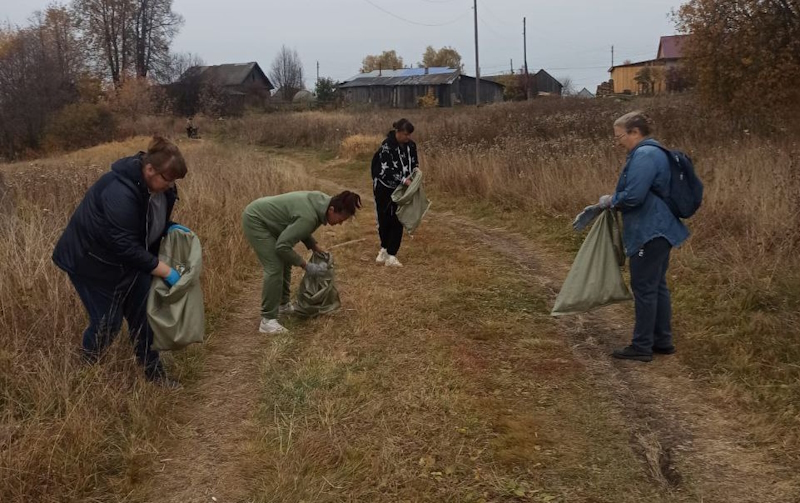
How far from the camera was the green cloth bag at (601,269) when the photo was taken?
4.27 meters

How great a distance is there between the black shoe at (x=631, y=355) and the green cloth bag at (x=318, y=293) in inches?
92.4

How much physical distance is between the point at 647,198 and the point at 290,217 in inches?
103

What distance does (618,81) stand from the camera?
57406 mm

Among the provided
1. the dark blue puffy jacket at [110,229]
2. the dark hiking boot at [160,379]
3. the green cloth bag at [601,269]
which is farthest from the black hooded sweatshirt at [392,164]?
the dark blue puffy jacket at [110,229]

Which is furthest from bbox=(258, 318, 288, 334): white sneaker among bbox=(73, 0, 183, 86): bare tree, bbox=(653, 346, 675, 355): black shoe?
bbox=(73, 0, 183, 86): bare tree

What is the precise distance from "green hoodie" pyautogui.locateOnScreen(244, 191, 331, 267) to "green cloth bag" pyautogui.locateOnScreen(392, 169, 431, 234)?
6.98 ft

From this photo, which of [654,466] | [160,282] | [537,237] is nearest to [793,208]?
[537,237]

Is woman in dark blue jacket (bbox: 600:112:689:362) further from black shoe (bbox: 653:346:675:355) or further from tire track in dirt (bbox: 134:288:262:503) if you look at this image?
tire track in dirt (bbox: 134:288:262:503)

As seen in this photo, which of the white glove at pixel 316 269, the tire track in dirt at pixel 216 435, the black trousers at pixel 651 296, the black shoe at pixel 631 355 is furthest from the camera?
the white glove at pixel 316 269

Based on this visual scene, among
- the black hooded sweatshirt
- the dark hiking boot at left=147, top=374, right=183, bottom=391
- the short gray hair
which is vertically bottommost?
the dark hiking boot at left=147, top=374, right=183, bottom=391

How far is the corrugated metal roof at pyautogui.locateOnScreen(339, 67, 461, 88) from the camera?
162 feet

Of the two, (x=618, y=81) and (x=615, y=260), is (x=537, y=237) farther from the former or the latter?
(x=618, y=81)

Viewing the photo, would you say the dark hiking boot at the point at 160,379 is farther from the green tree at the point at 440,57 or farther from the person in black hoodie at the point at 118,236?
the green tree at the point at 440,57

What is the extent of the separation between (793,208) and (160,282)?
5482 mm
